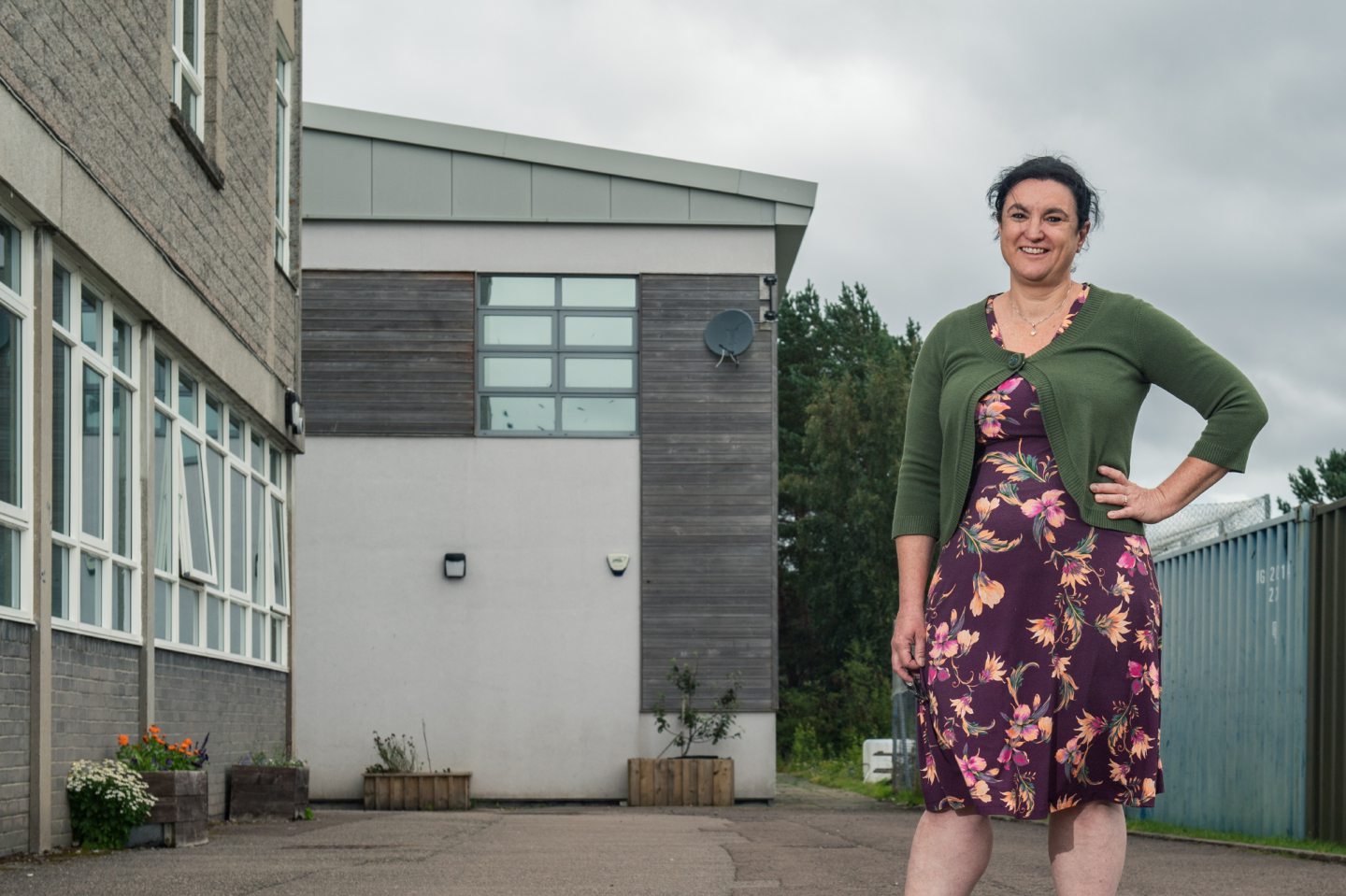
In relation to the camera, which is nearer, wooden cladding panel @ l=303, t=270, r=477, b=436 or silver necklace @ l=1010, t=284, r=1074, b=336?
silver necklace @ l=1010, t=284, r=1074, b=336

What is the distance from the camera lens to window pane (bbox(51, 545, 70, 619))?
29.7ft

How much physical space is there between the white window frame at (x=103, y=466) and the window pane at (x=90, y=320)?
0.02 m

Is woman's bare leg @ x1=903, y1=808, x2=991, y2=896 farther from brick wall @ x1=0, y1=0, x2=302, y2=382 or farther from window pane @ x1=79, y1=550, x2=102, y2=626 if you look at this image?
window pane @ x1=79, y1=550, x2=102, y2=626

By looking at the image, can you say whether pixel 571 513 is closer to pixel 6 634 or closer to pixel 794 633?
pixel 6 634

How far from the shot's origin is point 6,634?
315 inches

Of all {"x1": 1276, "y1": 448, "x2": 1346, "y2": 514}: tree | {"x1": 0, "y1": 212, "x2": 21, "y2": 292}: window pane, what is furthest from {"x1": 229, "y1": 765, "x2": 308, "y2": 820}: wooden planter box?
{"x1": 1276, "y1": 448, "x2": 1346, "y2": 514}: tree

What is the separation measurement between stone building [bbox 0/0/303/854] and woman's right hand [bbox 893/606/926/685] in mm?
→ 5626

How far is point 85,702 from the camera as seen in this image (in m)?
9.38

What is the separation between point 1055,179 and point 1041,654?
2.79ft

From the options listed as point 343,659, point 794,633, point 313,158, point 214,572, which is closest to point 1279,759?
point 214,572

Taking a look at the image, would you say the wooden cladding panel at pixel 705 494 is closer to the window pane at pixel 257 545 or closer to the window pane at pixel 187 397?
the window pane at pixel 257 545

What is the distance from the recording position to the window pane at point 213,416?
511 inches

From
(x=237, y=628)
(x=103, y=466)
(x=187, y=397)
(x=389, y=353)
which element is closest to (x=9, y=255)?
(x=103, y=466)

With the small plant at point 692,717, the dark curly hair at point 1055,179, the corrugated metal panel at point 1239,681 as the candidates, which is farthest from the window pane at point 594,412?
the dark curly hair at point 1055,179
